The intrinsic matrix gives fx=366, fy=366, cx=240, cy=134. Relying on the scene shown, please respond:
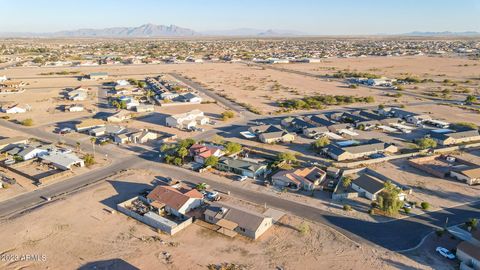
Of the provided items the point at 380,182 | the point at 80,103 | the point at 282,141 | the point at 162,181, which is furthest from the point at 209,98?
the point at 380,182

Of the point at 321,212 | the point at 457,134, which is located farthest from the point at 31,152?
the point at 457,134

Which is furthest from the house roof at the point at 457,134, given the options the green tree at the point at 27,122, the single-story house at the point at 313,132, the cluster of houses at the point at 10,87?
the cluster of houses at the point at 10,87

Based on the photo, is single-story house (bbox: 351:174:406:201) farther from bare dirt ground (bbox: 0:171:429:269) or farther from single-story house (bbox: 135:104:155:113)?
single-story house (bbox: 135:104:155:113)

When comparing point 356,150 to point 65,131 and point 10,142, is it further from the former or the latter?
Answer: point 10,142

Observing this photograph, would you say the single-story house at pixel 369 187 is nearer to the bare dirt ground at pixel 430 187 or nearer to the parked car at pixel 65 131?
the bare dirt ground at pixel 430 187

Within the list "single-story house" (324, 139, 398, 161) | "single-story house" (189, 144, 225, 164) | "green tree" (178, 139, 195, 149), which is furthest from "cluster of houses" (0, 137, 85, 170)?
"single-story house" (324, 139, 398, 161)
